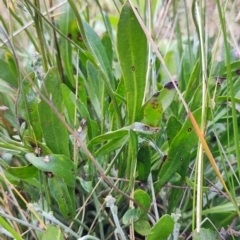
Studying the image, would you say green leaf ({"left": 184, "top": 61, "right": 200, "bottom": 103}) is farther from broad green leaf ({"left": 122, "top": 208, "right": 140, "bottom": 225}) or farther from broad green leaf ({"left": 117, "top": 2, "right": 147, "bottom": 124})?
broad green leaf ({"left": 122, "top": 208, "right": 140, "bottom": 225})

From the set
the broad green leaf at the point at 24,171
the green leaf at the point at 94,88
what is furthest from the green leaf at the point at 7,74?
the broad green leaf at the point at 24,171

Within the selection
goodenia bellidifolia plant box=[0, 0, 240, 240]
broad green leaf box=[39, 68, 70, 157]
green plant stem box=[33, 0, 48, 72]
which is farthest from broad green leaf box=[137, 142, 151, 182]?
green plant stem box=[33, 0, 48, 72]

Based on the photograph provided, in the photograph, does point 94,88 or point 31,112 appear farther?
point 94,88

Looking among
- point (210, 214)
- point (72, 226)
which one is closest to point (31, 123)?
point (72, 226)

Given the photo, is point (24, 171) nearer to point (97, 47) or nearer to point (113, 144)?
point (113, 144)

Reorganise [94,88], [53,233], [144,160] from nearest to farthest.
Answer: [53,233], [144,160], [94,88]

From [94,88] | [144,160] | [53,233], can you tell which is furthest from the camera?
[94,88]

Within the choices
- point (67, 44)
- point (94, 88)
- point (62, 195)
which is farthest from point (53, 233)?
point (67, 44)
